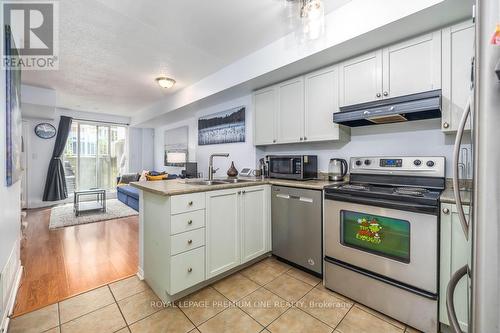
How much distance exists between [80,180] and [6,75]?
570 centimetres

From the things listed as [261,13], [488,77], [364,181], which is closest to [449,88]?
[364,181]

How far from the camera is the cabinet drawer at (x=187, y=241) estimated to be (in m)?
1.72

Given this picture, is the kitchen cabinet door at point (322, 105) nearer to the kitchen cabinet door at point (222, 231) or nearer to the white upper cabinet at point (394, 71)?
the white upper cabinet at point (394, 71)

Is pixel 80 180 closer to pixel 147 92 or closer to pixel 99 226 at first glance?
pixel 99 226

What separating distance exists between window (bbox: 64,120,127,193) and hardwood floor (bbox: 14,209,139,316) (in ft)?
8.07

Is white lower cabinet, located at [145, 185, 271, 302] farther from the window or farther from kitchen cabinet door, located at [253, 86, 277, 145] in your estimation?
the window

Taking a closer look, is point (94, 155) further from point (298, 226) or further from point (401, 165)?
point (401, 165)

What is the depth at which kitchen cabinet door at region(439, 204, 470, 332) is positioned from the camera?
1351mm

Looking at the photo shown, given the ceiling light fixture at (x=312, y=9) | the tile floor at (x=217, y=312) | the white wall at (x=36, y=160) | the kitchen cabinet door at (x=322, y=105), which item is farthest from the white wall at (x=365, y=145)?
the white wall at (x=36, y=160)

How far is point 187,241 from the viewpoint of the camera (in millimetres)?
1805

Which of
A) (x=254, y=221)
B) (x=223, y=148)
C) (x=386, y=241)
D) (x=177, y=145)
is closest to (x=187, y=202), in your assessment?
(x=254, y=221)

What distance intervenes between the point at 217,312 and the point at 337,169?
1838mm

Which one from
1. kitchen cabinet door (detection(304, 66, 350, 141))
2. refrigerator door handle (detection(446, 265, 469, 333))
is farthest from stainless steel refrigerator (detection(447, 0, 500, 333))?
kitchen cabinet door (detection(304, 66, 350, 141))

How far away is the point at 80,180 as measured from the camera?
6070 mm
